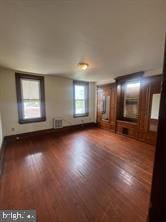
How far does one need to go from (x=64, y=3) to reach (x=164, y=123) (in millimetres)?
1459

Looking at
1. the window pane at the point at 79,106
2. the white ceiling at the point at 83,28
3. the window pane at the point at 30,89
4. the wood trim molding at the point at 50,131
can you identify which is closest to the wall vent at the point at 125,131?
the wood trim molding at the point at 50,131

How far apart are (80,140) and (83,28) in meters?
3.29

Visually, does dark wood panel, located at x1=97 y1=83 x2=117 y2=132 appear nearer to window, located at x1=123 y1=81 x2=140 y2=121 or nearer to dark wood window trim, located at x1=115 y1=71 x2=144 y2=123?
dark wood window trim, located at x1=115 y1=71 x2=144 y2=123

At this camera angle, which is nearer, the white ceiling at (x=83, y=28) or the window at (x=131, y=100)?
the white ceiling at (x=83, y=28)

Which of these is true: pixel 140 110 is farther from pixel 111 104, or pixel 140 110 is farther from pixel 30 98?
pixel 30 98

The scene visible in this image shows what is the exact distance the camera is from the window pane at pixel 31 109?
13.5 feet

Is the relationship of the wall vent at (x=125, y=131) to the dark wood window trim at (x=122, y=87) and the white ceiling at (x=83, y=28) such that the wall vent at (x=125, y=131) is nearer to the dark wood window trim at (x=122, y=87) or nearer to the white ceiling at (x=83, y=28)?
the dark wood window trim at (x=122, y=87)

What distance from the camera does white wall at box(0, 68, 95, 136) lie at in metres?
3.68

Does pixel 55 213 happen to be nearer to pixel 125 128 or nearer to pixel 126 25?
pixel 126 25

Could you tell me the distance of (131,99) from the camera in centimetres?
433

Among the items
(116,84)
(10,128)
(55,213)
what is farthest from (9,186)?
(116,84)

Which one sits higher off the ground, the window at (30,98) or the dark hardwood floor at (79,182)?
the window at (30,98)

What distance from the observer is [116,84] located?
472cm

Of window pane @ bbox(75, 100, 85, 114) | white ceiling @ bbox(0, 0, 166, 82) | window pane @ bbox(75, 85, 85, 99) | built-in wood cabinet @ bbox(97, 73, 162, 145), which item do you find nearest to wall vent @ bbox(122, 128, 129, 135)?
built-in wood cabinet @ bbox(97, 73, 162, 145)
